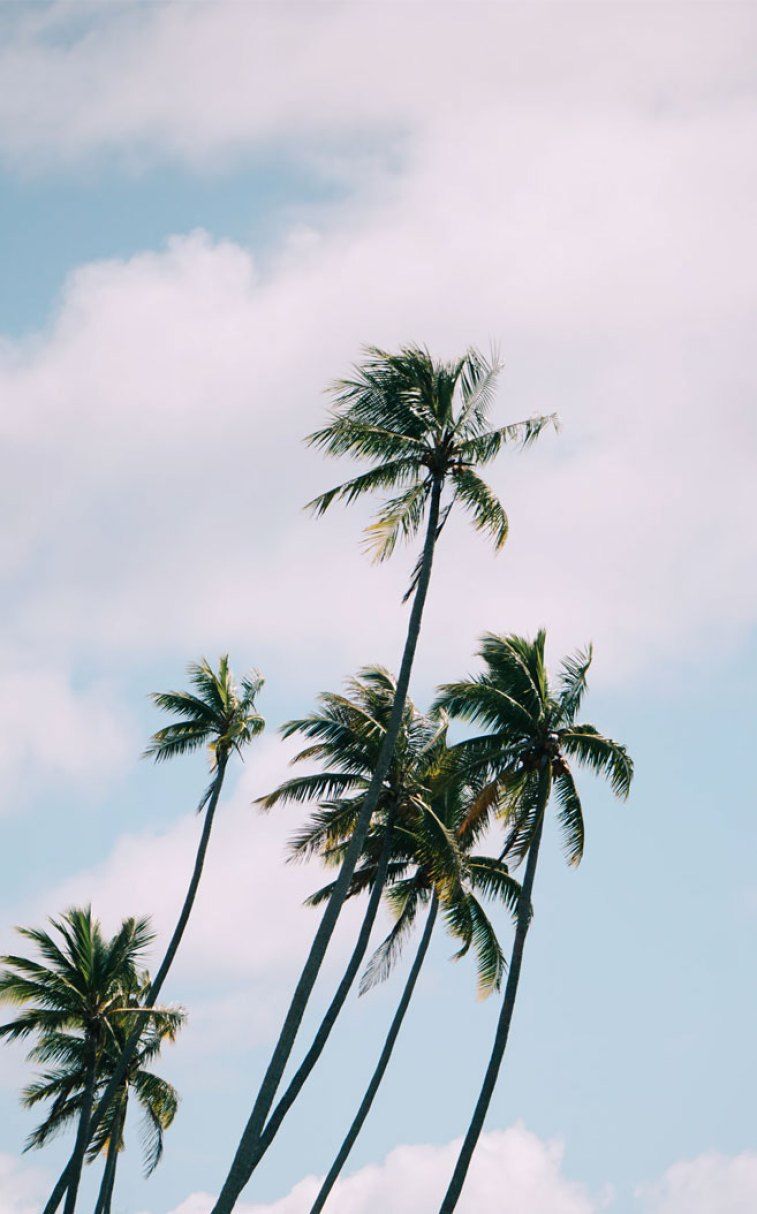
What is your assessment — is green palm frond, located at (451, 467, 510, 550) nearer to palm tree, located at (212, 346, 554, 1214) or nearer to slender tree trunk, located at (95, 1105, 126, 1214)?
palm tree, located at (212, 346, 554, 1214)

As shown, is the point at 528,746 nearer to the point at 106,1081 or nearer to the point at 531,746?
the point at 531,746

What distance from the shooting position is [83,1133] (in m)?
33.8

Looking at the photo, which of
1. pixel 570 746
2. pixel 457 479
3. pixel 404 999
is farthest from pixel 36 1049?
pixel 457 479

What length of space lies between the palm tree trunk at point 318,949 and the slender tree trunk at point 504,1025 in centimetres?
458

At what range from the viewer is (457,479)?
26.4 meters

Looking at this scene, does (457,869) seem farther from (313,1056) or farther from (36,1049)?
(36,1049)

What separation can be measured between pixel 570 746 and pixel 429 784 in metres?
3.37

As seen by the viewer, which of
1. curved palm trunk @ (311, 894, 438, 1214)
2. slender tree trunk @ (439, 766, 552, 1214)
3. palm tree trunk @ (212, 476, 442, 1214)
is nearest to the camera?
palm tree trunk @ (212, 476, 442, 1214)

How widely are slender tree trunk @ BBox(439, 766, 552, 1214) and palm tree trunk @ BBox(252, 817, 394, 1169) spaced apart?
324cm

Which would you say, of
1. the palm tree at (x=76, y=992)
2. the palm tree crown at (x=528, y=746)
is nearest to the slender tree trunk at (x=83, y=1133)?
the palm tree at (x=76, y=992)

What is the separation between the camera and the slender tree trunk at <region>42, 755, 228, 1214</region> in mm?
34312

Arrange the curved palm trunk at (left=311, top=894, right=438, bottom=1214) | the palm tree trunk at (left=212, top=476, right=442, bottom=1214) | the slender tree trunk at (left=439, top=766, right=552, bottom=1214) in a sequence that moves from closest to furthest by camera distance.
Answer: the palm tree trunk at (left=212, top=476, right=442, bottom=1214) < the slender tree trunk at (left=439, top=766, right=552, bottom=1214) < the curved palm trunk at (left=311, top=894, right=438, bottom=1214)

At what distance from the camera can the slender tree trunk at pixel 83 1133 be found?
33.8 metres

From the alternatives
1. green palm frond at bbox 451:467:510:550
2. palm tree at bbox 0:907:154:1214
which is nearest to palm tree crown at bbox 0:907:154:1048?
palm tree at bbox 0:907:154:1214
